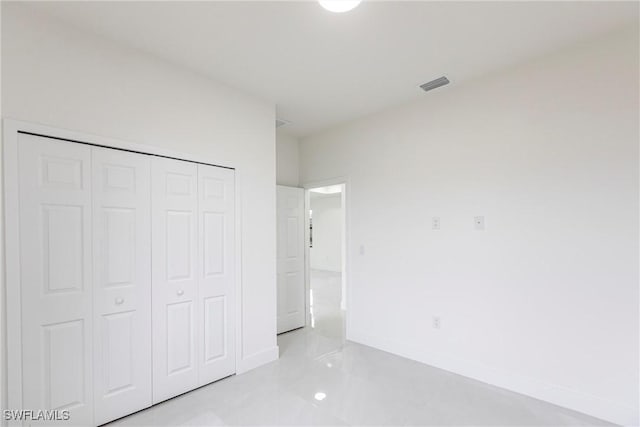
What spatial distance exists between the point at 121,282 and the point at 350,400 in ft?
6.54

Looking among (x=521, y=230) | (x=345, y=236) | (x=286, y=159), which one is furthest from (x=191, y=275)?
(x=521, y=230)

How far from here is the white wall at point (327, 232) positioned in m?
9.46

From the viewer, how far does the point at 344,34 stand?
6.92ft

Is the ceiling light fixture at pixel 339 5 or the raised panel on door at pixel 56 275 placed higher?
the ceiling light fixture at pixel 339 5

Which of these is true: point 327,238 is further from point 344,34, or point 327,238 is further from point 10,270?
point 10,270

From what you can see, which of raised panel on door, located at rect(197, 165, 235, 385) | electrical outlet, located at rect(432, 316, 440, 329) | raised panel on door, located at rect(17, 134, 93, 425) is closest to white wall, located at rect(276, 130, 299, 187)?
raised panel on door, located at rect(197, 165, 235, 385)

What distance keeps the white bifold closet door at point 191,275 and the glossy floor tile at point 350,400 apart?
21 centimetres

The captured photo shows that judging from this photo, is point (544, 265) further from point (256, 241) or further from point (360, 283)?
point (256, 241)

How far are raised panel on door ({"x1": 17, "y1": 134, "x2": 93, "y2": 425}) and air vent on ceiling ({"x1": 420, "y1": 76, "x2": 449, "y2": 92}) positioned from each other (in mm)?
2892

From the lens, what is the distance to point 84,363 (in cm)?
198

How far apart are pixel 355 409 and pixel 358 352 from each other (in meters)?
1.10

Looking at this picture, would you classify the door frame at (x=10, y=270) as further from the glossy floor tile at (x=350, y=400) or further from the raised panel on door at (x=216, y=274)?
the raised panel on door at (x=216, y=274)

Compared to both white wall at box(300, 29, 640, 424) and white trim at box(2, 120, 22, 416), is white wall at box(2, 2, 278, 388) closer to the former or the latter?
white trim at box(2, 120, 22, 416)

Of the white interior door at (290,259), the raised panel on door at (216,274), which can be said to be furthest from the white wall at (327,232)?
the raised panel on door at (216,274)
